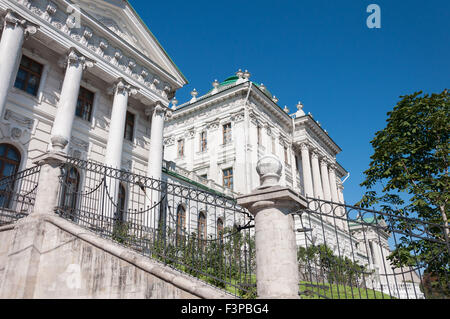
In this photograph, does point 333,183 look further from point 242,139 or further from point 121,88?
point 121,88

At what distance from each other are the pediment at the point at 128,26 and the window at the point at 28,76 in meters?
3.90

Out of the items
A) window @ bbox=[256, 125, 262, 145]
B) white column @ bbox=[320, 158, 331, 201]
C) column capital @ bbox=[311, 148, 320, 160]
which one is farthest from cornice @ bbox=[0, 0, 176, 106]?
white column @ bbox=[320, 158, 331, 201]

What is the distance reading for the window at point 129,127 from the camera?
20.5 meters

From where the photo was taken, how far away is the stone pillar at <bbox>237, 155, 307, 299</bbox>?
459cm

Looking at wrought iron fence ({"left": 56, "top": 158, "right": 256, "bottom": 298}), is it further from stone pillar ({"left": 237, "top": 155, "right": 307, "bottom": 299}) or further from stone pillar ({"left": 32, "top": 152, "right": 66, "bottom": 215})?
stone pillar ({"left": 237, "top": 155, "right": 307, "bottom": 299})

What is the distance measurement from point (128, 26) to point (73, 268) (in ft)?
55.9

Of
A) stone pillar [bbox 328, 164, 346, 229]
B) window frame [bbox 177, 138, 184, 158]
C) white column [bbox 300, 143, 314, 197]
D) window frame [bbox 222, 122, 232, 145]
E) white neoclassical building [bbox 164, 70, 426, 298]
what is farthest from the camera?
stone pillar [bbox 328, 164, 346, 229]

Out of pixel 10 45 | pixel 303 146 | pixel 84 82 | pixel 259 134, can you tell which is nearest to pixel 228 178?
pixel 259 134

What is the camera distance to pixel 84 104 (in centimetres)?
1820

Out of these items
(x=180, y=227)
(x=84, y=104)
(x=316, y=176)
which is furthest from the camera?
(x=316, y=176)

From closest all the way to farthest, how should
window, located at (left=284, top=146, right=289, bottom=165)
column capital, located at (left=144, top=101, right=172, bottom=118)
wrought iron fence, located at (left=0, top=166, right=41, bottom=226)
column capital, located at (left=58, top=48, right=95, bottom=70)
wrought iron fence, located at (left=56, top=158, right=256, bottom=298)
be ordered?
wrought iron fence, located at (left=56, top=158, right=256, bottom=298), wrought iron fence, located at (left=0, top=166, right=41, bottom=226), column capital, located at (left=58, top=48, right=95, bottom=70), column capital, located at (left=144, top=101, right=172, bottom=118), window, located at (left=284, top=146, right=289, bottom=165)

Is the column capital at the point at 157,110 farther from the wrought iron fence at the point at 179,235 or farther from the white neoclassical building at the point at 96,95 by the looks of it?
the wrought iron fence at the point at 179,235

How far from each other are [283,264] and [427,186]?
10.2m
